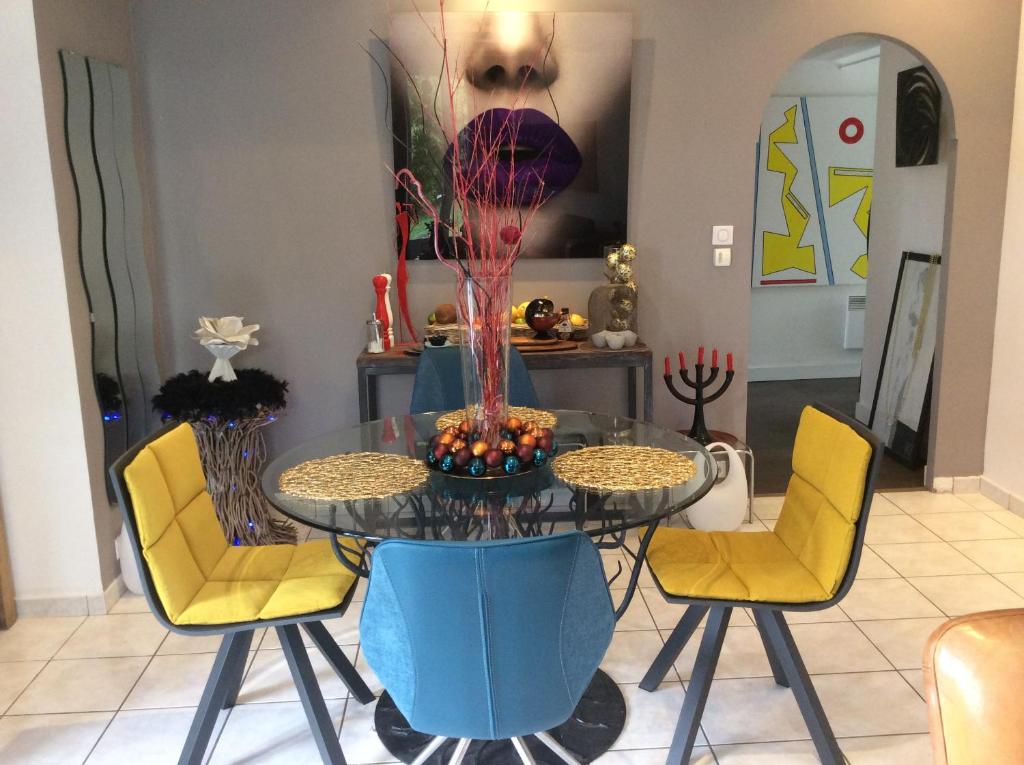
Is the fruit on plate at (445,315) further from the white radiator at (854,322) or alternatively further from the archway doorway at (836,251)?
the white radiator at (854,322)

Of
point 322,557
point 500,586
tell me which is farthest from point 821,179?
point 500,586

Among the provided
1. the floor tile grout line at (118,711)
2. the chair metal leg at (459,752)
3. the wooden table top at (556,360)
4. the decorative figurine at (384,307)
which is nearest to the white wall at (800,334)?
the wooden table top at (556,360)

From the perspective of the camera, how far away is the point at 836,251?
6.40m

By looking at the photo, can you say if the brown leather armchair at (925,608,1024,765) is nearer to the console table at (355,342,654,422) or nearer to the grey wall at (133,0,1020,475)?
the console table at (355,342,654,422)

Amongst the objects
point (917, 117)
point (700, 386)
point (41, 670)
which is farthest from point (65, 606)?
point (917, 117)

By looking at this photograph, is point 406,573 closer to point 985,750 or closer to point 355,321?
point 985,750

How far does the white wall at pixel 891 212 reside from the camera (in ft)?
14.2

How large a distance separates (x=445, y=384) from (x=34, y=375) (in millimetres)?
1322

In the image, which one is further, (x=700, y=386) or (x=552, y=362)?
(x=700, y=386)

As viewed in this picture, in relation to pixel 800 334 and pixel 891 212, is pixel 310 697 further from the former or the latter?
pixel 800 334

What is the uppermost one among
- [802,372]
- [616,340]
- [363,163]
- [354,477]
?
[363,163]

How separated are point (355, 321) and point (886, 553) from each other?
230cm

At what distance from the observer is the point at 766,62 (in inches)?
147

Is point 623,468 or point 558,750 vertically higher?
point 623,468
